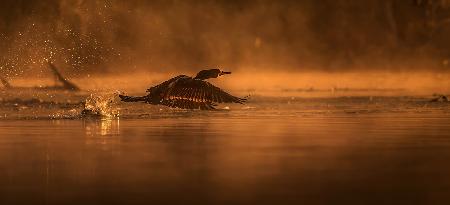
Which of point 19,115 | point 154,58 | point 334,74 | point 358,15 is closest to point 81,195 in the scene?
point 19,115

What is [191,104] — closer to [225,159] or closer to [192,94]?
[192,94]

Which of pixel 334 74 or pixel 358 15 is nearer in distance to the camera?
pixel 334 74

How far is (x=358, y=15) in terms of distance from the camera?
86.4m

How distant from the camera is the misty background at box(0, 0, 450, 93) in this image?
75188 millimetres

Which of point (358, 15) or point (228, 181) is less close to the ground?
point (358, 15)

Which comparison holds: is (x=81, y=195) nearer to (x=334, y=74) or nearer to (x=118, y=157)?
(x=118, y=157)

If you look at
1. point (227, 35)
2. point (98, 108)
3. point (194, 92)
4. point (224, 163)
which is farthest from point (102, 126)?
point (227, 35)

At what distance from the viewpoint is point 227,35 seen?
86875 mm

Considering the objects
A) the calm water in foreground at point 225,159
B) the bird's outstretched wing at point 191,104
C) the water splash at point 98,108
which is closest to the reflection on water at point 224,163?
the calm water in foreground at point 225,159

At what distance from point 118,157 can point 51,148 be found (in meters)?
2.26

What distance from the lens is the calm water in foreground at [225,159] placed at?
13.6m

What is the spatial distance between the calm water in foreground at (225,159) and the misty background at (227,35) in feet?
139

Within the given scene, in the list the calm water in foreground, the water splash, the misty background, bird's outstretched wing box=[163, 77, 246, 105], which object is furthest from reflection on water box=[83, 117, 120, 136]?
the misty background

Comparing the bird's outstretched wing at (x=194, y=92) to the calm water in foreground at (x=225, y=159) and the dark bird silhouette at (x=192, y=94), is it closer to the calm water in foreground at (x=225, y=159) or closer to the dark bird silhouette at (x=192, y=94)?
the dark bird silhouette at (x=192, y=94)
